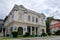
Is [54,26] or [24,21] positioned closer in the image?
[24,21]

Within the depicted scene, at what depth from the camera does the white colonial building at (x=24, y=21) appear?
32.4 metres

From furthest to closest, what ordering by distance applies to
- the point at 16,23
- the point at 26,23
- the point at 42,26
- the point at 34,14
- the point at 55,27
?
the point at 55,27 < the point at 42,26 < the point at 34,14 < the point at 26,23 < the point at 16,23

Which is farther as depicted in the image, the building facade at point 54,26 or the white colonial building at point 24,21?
the building facade at point 54,26

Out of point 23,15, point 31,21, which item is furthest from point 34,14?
point 23,15

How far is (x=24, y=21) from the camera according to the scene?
111 feet

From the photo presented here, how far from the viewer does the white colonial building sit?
106ft

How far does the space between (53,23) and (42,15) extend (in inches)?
820

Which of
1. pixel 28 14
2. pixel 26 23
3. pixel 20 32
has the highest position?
pixel 28 14

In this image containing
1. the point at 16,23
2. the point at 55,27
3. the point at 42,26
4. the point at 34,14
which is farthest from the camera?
the point at 55,27

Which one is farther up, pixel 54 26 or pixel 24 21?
pixel 24 21

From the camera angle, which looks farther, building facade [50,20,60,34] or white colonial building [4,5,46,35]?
building facade [50,20,60,34]

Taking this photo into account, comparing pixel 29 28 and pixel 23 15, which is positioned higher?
pixel 23 15

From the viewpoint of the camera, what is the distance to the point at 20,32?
116 ft

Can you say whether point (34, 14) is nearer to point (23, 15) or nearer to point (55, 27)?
point (23, 15)
